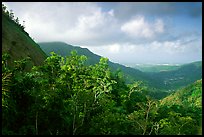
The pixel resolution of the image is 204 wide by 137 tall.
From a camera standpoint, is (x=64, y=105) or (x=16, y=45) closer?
(x=64, y=105)

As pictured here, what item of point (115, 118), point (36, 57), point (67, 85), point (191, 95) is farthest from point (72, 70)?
point (191, 95)

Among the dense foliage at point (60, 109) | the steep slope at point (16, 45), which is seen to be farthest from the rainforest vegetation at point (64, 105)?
the steep slope at point (16, 45)

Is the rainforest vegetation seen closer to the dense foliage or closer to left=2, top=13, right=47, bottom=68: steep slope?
the dense foliage

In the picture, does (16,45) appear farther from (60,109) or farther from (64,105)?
(60,109)

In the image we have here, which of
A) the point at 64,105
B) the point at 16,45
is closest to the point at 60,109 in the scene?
the point at 64,105

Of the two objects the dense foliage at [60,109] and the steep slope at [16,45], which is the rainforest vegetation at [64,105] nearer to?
the dense foliage at [60,109]

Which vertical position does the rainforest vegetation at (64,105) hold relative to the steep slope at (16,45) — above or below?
below

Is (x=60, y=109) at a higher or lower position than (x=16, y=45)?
lower

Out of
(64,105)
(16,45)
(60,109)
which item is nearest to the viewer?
(60,109)

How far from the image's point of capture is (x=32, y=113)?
2445 centimetres

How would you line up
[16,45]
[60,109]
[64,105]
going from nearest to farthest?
[60,109], [64,105], [16,45]

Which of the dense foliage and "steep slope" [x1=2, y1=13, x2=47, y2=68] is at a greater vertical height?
"steep slope" [x1=2, y1=13, x2=47, y2=68]

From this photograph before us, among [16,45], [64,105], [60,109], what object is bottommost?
[60,109]

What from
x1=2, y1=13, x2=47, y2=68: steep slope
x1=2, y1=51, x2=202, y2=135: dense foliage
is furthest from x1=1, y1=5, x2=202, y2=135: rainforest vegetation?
x1=2, y1=13, x2=47, y2=68: steep slope
